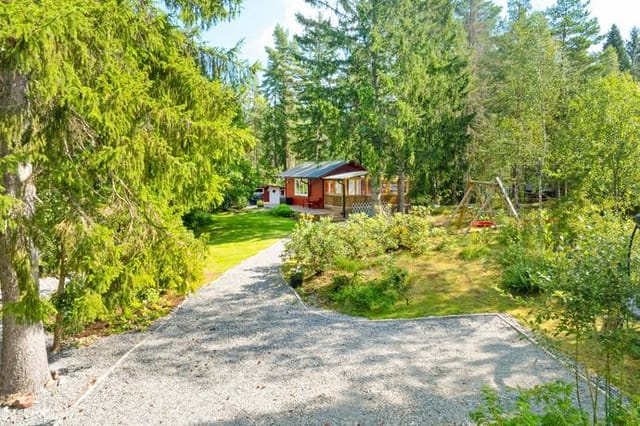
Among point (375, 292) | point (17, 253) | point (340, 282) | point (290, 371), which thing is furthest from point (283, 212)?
point (17, 253)

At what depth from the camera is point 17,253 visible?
4742 millimetres

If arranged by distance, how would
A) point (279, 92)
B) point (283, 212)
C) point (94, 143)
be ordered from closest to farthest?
point (94, 143)
point (283, 212)
point (279, 92)

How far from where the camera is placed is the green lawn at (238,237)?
14.0m

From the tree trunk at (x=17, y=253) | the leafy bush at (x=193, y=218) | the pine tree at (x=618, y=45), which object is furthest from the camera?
the pine tree at (x=618, y=45)

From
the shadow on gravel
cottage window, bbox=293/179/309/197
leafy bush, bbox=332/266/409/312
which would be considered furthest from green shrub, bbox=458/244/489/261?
cottage window, bbox=293/179/309/197

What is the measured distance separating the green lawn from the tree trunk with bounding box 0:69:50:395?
18.3ft

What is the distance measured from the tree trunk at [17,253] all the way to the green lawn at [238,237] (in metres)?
5.57

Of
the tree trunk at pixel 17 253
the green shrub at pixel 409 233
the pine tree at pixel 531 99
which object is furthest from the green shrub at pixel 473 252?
the tree trunk at pixel 17 253

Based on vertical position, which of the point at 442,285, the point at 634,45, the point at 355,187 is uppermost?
the point at 634,45

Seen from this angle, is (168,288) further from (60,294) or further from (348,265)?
(348,265)

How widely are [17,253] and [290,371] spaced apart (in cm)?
393

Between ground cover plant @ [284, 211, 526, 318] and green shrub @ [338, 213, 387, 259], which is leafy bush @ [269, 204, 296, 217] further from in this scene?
green shrub @ [338, 213, 387, 259]

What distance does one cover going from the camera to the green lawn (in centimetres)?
1401

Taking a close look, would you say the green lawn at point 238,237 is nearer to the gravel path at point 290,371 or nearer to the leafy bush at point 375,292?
the gravel path at point 290,371
